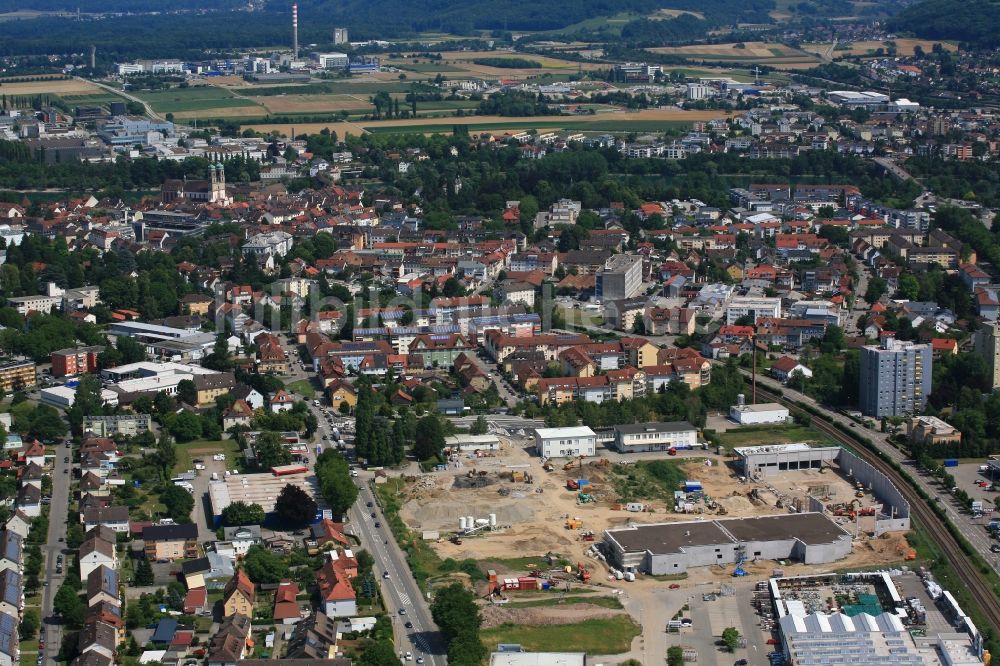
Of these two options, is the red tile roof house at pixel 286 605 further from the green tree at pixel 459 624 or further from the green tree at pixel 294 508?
the green tree at pixel 294 508

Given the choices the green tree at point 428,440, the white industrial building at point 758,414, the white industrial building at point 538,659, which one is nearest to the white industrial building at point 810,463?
the white industrial building at point 758,414

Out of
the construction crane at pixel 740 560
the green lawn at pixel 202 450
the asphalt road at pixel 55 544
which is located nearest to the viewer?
the asphalt road at pixel 55 544

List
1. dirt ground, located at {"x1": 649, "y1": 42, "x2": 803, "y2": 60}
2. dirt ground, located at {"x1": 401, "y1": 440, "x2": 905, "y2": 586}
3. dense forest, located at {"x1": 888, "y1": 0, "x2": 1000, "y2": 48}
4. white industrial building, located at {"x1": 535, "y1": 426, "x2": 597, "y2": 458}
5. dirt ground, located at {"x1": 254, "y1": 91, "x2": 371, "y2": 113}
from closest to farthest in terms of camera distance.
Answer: dirt ground, located at {"x1": 401, "y1": 440, "x2": 905, "y2": 586} → white industrial building, located at {"x1": 535, "y1": 426, "x2": 597, "y2": 458} → dirt ground, located at {"x1": 254, "y1": 91, "x2": 371, "y2": 113} → dense forest, located at {"x1": 888, "y1": 0, "x2": 1000, "y2": 48} → dirt ground, located at {"x1": 649, "y1": 42, "x2": 803, "y2": 60}

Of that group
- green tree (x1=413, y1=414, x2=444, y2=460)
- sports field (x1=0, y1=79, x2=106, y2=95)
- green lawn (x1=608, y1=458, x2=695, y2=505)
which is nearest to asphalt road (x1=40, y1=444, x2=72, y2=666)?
green tree (x1=413, y1=414, x2=444, y2=460)

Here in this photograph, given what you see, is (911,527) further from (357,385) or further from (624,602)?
(357,385)

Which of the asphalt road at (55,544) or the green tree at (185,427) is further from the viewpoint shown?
the green tree at (185,427)

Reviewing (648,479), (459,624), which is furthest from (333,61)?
(459,624)

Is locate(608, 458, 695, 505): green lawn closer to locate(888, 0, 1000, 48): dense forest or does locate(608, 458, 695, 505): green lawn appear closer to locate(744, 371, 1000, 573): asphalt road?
locate(744, 371, 1000, 573): asphalt road
